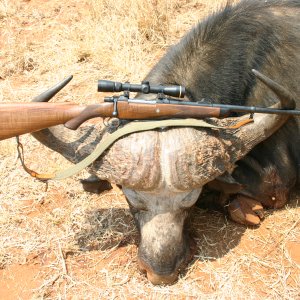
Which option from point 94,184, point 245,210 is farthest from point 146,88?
point 245,210

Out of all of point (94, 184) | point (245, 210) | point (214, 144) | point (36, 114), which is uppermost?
point (36, 114)

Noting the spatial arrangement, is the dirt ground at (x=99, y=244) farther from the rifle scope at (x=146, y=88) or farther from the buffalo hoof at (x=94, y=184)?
the rifle scope at (x=146, y=88)

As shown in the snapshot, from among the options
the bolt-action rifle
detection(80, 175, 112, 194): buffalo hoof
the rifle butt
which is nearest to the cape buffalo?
the bolt-action rifle

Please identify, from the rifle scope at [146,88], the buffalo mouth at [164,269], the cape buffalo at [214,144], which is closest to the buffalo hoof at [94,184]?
the cape buffalo at [214,144]

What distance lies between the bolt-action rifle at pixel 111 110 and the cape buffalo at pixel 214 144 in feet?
0.45

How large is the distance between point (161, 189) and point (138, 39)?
544 cm

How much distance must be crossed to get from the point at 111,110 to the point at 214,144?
851 mm

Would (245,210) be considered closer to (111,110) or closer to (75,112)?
(111,110)

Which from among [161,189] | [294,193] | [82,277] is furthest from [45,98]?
[294,193]

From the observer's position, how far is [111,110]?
3.75 metres

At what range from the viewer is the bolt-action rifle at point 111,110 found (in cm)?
372

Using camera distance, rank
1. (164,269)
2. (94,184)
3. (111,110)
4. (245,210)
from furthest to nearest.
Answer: (245,210) → (94,184) → (164,269) → (111,110)

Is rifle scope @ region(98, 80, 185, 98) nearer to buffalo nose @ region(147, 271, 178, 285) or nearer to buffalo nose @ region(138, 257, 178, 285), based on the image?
buffalo nose @ region(138, 257, 178, 285)

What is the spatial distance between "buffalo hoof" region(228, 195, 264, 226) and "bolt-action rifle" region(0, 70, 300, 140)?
4.37 feet
